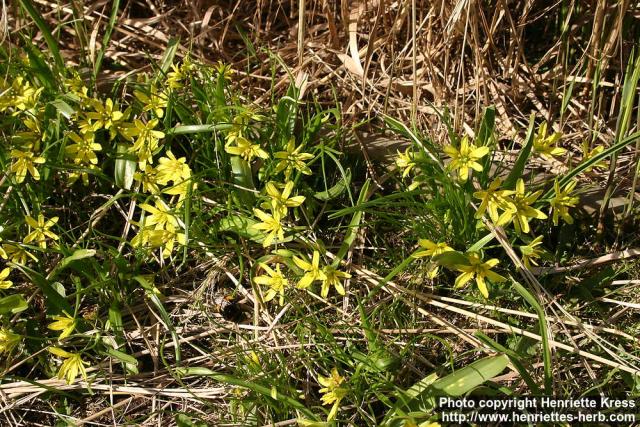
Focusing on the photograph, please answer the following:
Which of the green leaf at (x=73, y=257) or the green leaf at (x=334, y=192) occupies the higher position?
the green leaf at (x=334, y=192)

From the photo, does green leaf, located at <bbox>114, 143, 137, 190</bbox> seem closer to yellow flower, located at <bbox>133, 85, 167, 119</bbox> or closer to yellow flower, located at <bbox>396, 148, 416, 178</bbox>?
yellow flower, located at <bbox>133, 85, 167, 119</bbox>

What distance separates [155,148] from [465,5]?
1.12 m

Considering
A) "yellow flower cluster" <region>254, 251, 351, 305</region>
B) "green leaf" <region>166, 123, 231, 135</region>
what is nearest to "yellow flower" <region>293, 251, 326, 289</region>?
"yellow flower cluster" <region>254, 251, 351, 305</region>

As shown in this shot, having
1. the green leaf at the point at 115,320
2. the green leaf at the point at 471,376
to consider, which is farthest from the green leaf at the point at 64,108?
the green leaf at the point at 471,376

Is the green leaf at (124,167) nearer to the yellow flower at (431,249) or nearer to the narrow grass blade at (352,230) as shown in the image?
the narrow grass blade at (352,230)

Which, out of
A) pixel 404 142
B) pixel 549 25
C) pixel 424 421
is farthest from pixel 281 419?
pixel 549 25

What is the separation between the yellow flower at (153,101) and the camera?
2.09 meters

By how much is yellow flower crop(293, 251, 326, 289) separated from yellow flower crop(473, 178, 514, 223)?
461mm

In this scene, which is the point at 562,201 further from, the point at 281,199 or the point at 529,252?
the point at 281,199

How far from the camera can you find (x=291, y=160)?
6.54ft

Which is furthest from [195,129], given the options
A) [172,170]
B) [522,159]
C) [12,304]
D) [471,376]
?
[471,376]

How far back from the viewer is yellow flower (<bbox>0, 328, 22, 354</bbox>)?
1.87 m

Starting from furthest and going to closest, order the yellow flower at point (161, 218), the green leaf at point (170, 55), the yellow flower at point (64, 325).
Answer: the green leaf at point (170, 55), the yellow flower at point (161, 218), the yellow flower at point (64, 325)

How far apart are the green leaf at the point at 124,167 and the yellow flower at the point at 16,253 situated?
1.16ft
